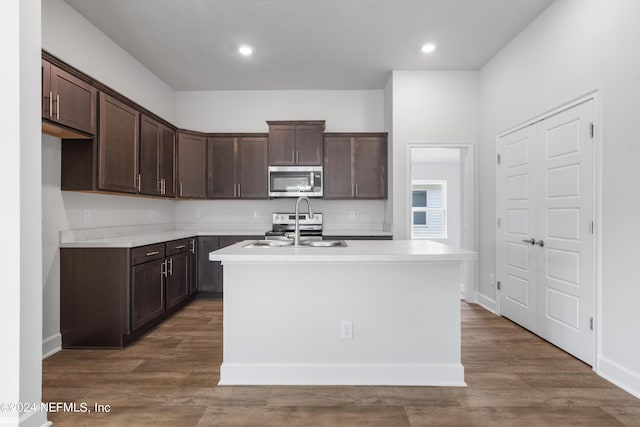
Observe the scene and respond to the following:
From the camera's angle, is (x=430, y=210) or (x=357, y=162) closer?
(x=357, y=162)

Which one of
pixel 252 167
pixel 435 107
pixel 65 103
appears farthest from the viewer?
pixel 252 167

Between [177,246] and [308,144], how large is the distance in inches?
86.3

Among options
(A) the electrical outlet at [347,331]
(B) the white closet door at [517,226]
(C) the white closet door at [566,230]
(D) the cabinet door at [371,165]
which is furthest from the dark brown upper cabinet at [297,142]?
(A) the electrical outlet at [347,331]

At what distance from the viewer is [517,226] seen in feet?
12.0

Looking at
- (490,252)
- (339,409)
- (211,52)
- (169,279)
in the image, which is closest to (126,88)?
(211,52)

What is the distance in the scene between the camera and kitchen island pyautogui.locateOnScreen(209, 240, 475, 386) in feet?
7.73

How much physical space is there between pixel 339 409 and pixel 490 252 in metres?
2.98

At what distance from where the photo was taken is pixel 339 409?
206 centimetres

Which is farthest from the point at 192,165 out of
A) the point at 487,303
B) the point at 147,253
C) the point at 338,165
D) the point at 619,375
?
the point at 619,375

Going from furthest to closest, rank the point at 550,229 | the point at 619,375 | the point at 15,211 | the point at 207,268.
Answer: the point at 207,268 < the point at 550,229 < the point at 619,375 < the point at 15,211

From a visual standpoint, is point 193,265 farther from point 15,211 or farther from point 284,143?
point 15,211

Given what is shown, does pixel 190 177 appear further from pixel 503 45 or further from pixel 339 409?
pixel 503 45

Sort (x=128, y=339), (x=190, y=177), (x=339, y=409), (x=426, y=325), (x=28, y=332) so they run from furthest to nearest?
(x=190, y=177) → (x=128, y=339) → (x=426, y=325) → (x=339, y=409) → (x=28, y=332)

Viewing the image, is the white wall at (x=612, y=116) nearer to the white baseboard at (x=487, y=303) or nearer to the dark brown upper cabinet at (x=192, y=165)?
the white baseboard at (x=487, y=303)
